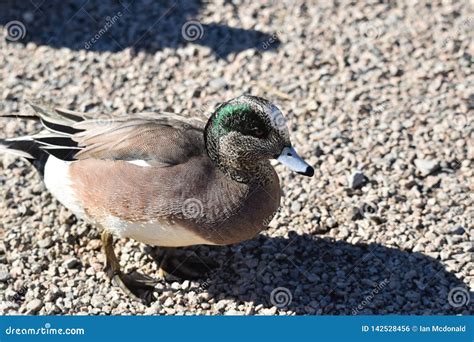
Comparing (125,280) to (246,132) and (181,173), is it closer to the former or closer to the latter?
(181,173)

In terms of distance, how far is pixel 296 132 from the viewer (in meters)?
4.93

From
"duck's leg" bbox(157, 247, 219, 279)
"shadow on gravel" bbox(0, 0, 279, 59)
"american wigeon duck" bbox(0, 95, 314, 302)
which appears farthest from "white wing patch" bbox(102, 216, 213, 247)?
"shadow on gravel" bbox(0, 0, 279, 59)

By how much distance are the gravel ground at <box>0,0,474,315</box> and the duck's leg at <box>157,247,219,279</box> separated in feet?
0.20

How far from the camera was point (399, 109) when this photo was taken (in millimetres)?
5062

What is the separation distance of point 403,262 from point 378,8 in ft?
8.23

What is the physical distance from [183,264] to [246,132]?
90 cm

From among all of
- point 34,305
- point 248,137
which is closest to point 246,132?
point 248,137

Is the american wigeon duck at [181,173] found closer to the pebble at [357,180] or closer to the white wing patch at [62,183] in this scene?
the white wing patch at [62,183]

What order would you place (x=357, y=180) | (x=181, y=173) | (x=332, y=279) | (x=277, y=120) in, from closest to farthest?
(x=277, y=120) < (x=181, y=173) < (x=332, y=279) < (x=357, y=180)

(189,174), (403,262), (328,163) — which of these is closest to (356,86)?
(328,163)

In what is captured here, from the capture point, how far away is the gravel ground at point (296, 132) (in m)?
3.97

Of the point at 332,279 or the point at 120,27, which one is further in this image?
the point at 120,27

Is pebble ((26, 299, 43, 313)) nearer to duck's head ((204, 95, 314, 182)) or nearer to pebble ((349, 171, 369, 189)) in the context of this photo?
duck's head ((204, 95, 314, 182))

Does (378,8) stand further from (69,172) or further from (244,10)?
(69,172)
